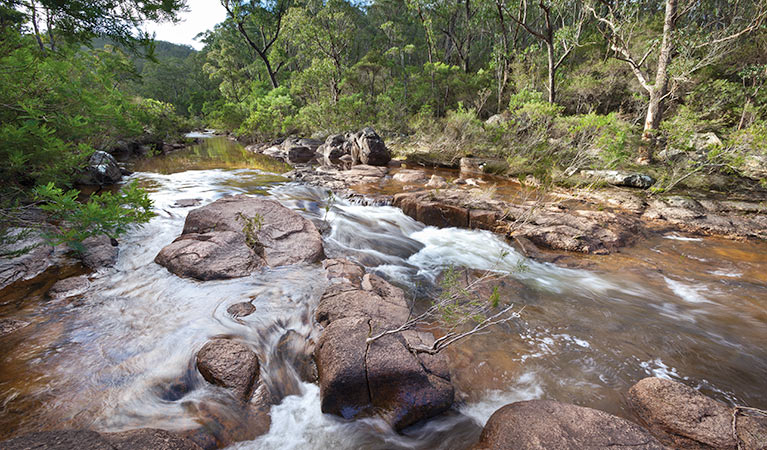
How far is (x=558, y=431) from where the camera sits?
6.48 ft

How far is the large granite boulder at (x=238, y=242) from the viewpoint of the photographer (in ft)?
13.6

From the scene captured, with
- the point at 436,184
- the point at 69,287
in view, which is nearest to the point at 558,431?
the point at 69,287

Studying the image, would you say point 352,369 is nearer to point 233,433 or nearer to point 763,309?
point 233,433

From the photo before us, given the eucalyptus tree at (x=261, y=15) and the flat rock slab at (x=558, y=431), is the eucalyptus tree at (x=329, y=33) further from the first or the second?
the flat rock slab at (x=558, y=431)

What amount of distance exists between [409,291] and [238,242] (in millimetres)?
2811

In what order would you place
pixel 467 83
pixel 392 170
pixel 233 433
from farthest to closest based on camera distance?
pixel 467 83
pixel 392 170
pixel 233 433

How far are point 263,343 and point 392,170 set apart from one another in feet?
33.1

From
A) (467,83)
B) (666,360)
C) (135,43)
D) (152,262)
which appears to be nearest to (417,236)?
(666,360)

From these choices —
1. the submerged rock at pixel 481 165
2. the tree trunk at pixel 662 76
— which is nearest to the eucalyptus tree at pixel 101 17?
the submerged rock at pixel 481 165

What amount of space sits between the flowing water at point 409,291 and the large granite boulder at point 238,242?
0.22 meters

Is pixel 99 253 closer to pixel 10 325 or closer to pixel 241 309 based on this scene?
pixel 10 325

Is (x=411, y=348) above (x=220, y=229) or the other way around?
the other way around

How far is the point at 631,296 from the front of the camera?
434 centimetres

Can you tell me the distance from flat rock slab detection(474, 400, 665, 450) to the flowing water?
0.37 metres
